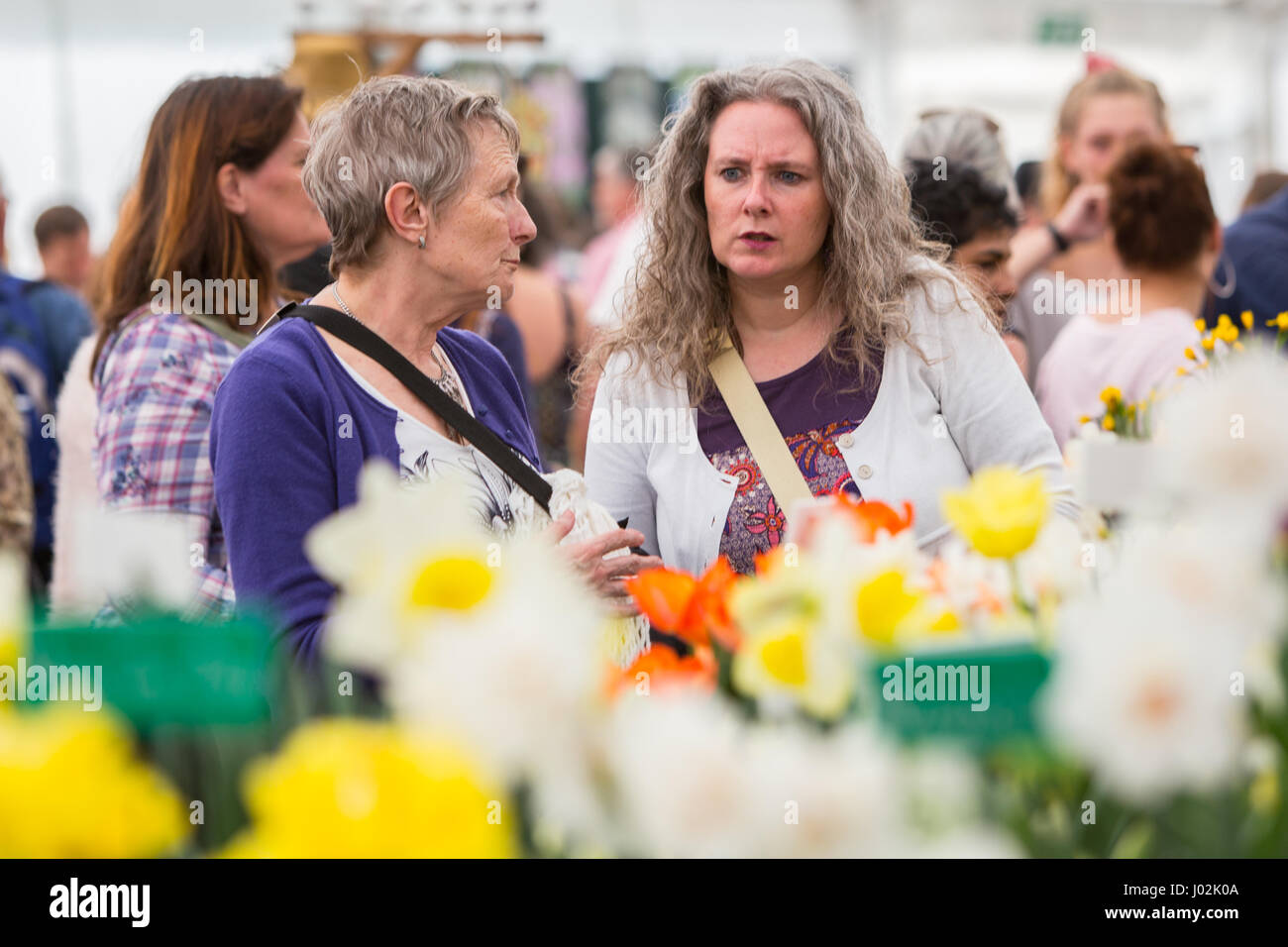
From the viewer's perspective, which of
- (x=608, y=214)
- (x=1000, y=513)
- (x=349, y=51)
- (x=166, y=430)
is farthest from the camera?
(x=608, y=214)

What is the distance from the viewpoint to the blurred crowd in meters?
2.21

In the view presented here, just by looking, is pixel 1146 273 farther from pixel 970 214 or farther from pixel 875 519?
pixel 875 519

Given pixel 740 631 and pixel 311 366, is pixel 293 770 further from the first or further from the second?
pixel 311 366

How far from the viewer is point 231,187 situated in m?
2.35

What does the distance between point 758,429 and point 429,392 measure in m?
0.50

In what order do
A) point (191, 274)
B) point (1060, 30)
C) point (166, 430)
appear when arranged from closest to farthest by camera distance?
point (166, 430) → point (191, 274) → point (1060, 30)

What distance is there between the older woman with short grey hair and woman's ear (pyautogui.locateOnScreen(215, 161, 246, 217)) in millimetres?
446

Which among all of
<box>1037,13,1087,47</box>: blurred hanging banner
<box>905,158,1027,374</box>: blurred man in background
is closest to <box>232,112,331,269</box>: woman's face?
<box>905,158,1027,374</box>: blurred man in background

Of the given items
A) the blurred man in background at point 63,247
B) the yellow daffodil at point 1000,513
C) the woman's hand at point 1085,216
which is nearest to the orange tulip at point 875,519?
the yellow daffodil at point 1000,513

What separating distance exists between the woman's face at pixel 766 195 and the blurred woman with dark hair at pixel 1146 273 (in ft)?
2.99

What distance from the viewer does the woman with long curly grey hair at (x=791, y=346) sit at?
6.57 feet

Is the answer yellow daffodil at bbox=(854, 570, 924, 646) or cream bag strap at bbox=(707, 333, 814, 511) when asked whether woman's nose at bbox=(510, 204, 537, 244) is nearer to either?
cream bag strap at bbox=(707, 333, 814, 511)

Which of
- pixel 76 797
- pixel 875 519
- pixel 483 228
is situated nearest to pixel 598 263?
pixel 483 228
